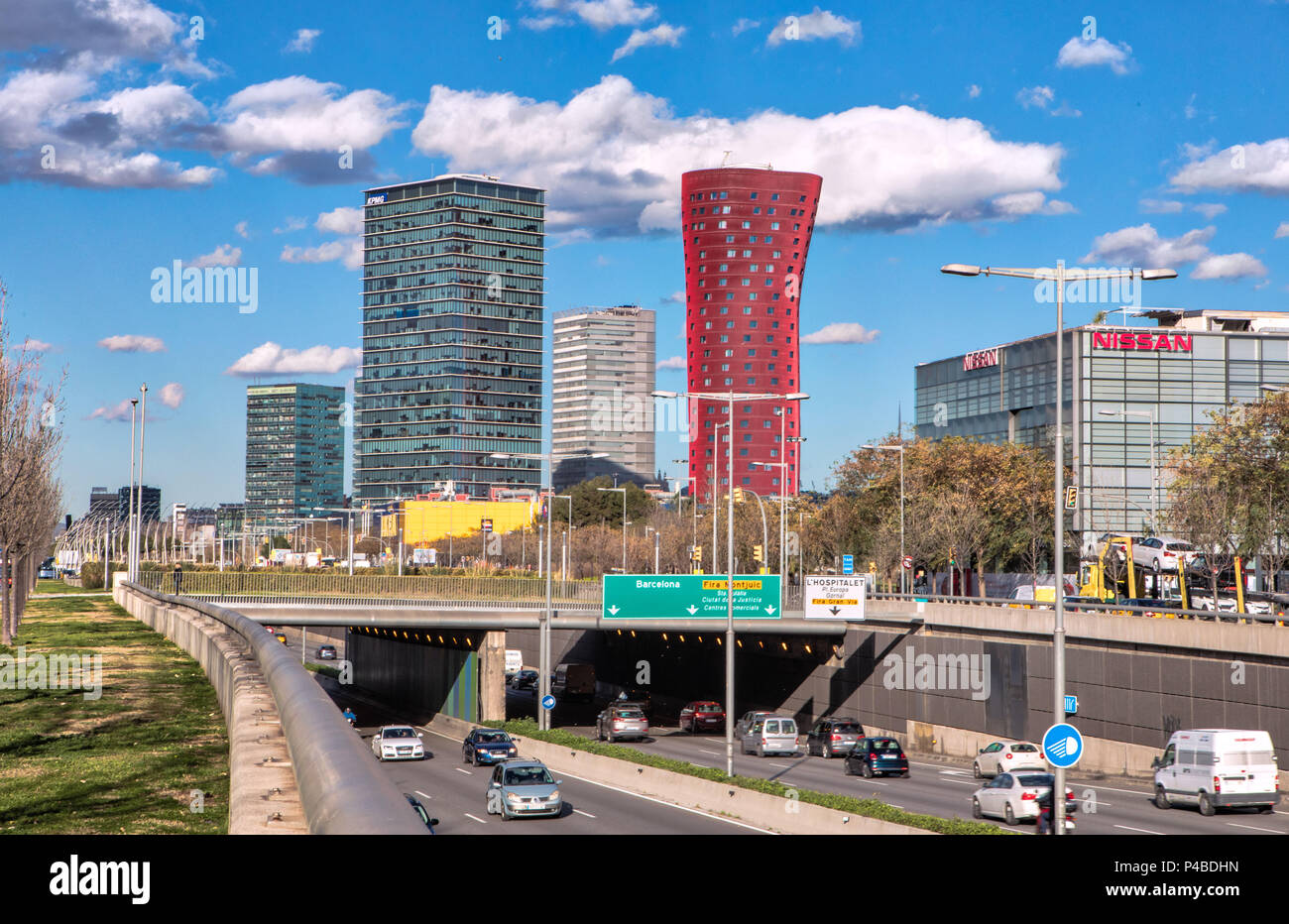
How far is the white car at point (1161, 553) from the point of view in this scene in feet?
235

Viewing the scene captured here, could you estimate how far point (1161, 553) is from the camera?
238 ft

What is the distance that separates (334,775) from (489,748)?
45812 mm

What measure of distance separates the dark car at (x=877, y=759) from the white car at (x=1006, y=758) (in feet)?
9.32

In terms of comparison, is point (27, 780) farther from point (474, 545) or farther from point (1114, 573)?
point (474, 545)

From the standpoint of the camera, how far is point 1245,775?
A: 3506 centimetres

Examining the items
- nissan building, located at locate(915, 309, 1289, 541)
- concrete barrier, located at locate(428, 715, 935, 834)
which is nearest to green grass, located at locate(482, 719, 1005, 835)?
concrete barrier, located at locate(428, 715, 935, 834)

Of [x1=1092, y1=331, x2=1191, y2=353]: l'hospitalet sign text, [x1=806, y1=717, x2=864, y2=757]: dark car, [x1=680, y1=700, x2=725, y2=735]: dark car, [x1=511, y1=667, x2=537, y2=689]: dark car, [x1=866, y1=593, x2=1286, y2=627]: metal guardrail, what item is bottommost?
[x1=511, y1=667, x2=537, y2=689]: dark car

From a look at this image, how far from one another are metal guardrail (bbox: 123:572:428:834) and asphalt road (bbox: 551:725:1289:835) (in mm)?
24341

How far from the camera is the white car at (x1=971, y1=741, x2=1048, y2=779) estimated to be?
148ft

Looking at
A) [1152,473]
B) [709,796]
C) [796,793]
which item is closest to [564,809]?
[709,796]

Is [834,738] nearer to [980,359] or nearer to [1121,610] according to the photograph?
[1121,610]
